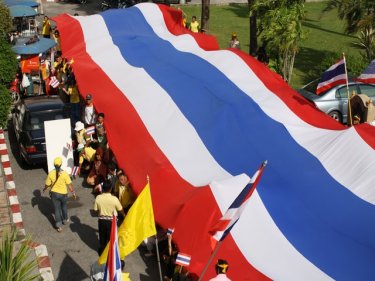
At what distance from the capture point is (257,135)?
A: 40.4ft

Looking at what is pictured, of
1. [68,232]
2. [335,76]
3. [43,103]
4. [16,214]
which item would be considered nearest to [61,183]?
[68,232]

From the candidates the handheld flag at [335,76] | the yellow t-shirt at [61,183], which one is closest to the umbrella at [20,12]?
the yellow t-shirt at [61,183]

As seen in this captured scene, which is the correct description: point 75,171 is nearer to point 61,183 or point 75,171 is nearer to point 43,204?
point 43,204

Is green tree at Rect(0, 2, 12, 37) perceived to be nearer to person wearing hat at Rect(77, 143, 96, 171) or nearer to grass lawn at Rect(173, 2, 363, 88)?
grass lawn at Rect(173, 2, 363, 88)

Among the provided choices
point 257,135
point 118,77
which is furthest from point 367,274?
point 118,77

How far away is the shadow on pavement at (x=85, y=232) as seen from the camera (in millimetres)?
12493

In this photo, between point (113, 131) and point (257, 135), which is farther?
point (113, 131)

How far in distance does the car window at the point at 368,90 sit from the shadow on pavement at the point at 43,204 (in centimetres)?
966

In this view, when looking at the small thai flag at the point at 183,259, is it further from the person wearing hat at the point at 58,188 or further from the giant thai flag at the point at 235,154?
the person wearing hat at the point at 58,188

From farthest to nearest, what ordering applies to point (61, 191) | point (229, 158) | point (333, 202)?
point (61, 191) → point (229, 158) → point (333, 202)

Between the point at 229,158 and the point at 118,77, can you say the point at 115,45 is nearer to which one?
the point at 118,77

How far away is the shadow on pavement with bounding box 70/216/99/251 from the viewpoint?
12493 mm

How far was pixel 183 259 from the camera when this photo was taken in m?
9.78

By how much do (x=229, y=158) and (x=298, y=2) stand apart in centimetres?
959
